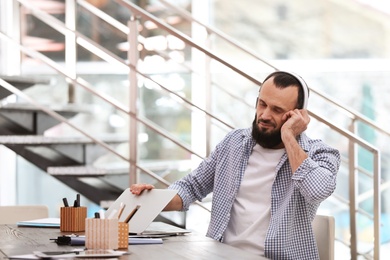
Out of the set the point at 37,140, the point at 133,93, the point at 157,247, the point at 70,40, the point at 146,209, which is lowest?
the point at 157,247

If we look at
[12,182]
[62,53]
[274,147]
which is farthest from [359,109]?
[274,147]

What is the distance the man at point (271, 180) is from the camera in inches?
94.7

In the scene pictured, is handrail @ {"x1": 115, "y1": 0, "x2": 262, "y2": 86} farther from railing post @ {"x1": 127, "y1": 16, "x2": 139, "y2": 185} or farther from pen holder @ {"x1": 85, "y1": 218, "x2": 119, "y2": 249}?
pen holder @ {"x1": 85, "y1": 218, "x2": 119, "y2": 249}

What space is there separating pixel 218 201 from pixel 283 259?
35cm

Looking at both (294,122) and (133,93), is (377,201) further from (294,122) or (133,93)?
(133,93)

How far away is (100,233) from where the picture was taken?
1912mm

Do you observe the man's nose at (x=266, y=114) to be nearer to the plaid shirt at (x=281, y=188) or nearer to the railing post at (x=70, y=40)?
the plaid shirt at (x=281, y=188)

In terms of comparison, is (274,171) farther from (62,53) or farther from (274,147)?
(62,53)

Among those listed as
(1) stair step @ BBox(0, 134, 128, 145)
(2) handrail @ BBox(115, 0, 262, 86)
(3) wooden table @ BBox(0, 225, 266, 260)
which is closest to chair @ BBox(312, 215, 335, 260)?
(3) wooden table @ BBox(0, 225, 266, 260)

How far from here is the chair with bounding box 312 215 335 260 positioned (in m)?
2.45

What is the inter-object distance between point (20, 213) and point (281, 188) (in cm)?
112

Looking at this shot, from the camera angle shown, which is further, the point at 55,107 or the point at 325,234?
the point at 55,107

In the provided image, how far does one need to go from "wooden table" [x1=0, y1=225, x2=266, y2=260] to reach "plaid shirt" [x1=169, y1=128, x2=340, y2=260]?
0.81 ft

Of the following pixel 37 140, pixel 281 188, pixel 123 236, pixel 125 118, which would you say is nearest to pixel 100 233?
pixel 123 236
